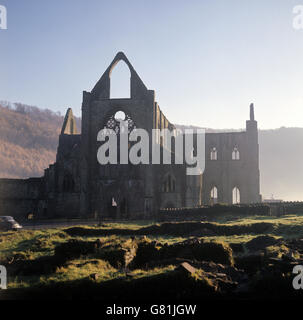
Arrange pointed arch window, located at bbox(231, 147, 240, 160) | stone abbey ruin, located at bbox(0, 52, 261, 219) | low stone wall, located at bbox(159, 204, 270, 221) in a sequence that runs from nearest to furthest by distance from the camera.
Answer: low stone wall, located at bbox(159, 204, 270, 221), stone abbey ruin, located at bbox(0, 52, 261, 219), pointed arch window, located at bbox(231, 147, 240, 160)

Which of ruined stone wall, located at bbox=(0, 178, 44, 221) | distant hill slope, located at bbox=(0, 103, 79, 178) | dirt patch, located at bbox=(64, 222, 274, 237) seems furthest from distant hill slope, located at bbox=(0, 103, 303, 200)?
dirt patch, located at bbox=(64, 222, 274, 237)

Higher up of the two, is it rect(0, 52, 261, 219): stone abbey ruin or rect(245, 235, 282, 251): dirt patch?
rect(0, 52, 261, 219): stone abbey ruin

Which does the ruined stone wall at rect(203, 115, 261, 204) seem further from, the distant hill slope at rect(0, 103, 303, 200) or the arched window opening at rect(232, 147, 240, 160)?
the distant hill slope at rect(0, 103, 303, 200)

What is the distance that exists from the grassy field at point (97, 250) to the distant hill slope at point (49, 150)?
305 feet

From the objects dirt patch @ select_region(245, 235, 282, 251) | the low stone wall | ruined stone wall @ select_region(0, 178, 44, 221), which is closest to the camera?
dirt patch @ select_region(245, 235, 282, 251)

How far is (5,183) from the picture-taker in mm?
36594

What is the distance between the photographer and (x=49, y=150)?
127m

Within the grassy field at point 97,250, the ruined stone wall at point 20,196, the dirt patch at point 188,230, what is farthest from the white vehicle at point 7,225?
the ruined stone wall at point 20,196

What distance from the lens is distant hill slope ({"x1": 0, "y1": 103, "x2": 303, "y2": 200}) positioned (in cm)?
11408

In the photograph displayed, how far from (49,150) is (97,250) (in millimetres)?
118216

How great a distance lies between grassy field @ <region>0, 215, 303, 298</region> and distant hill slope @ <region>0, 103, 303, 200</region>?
92836 millimetres

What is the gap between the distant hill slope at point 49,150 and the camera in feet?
374
